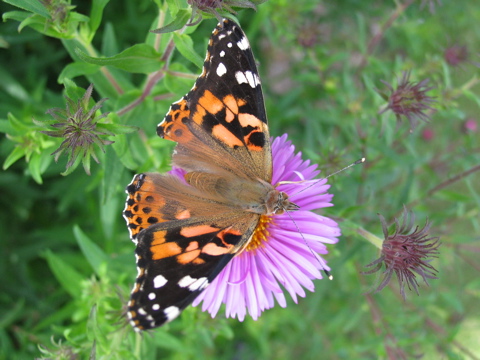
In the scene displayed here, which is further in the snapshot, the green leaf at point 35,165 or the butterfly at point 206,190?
the green leaf at point 35,165

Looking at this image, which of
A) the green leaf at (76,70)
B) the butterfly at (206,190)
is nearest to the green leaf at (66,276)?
the butterfly at (206,190)

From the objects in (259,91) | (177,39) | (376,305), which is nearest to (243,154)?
(259,91)

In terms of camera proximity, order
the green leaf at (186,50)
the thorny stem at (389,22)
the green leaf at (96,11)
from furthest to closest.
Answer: the thorny stem at (389,22) → the green leaf at (96,11) → the green leaf at (186,50)

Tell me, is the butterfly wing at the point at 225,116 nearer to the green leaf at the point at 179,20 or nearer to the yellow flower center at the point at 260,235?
the green leaf at the point at 179,20

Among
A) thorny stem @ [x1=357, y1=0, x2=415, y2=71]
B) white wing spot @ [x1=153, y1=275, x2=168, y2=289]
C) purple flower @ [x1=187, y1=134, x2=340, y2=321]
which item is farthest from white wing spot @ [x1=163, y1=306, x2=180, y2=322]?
thorny stem @ [x1=357, y1=0, x2=415, y2=71]

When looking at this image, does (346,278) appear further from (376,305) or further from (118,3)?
(118,3)

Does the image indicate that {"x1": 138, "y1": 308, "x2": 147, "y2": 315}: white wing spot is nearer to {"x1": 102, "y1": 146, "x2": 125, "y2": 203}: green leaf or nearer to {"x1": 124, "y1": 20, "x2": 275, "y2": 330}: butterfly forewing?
{"x1": 124, "y1": 20, "x2": 275, "y2": 330}: butterfly forewing

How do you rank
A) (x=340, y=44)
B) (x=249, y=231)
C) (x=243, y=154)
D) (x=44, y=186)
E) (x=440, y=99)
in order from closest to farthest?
(x=249, y=231)
(x=243, y=154)
(x=440, y=99)
(x=44, y=186)
(x=340, y=44)

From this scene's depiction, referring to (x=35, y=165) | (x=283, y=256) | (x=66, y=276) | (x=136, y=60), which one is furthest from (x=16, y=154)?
(x=283, y=256)

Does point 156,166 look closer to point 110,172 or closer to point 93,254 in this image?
point 110,172
